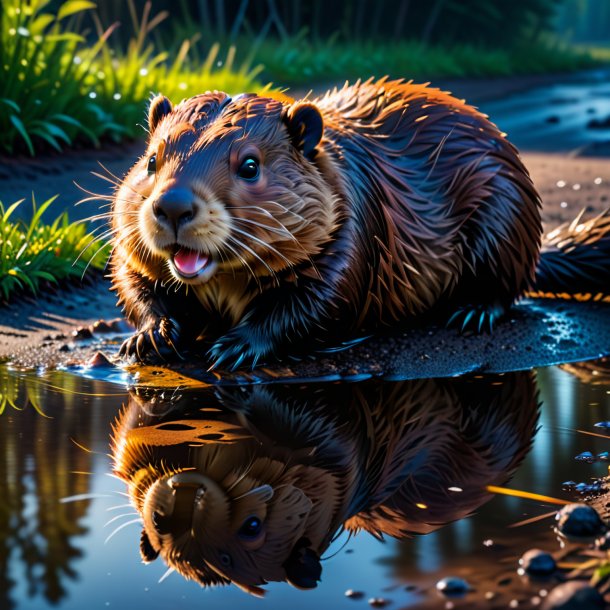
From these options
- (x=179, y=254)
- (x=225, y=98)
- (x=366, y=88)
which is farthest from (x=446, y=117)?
(x=179, y=254)

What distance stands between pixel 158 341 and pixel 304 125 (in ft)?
3.32

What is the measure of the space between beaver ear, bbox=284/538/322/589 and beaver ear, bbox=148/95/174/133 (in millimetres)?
2170

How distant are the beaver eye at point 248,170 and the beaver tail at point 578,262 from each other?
1.90 m

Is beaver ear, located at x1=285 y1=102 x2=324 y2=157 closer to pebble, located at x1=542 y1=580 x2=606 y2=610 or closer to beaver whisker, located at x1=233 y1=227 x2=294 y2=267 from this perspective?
beaver whisker, located at x1=233 y1=227 x2=294 y2=267

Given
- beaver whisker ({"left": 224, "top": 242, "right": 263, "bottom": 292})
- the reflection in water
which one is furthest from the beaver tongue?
the reflection in water

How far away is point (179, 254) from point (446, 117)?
5.49 feet

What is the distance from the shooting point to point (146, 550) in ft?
8.71

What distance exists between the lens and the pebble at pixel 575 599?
2.33 m

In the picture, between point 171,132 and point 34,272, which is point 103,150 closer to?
point 34,272

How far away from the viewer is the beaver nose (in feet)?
12.4

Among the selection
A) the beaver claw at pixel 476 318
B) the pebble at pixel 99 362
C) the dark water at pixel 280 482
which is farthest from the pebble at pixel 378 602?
the beaver claw at pixel 476 318

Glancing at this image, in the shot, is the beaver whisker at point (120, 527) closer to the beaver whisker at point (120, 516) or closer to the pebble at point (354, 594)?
the beaver whisker at point (120, 516)

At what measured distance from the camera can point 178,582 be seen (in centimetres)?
247

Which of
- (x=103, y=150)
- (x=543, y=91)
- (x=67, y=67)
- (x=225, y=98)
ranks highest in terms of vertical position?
(x=225, y=98)
